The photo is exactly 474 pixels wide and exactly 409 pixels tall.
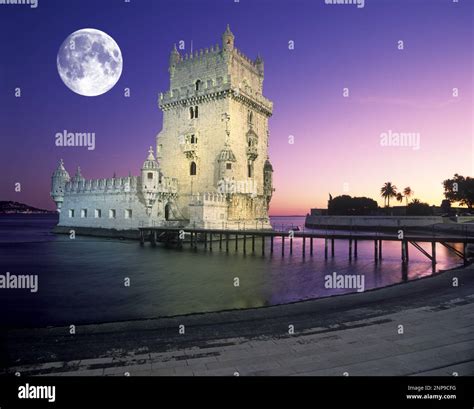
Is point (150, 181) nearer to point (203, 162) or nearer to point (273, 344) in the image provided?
point (203, 162)

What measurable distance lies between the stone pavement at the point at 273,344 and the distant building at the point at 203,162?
29.5 metres

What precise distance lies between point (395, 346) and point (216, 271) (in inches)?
681

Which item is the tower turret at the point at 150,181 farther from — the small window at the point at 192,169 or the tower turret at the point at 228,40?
the tower turret at the point at 228,40

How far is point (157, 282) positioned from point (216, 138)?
26.2 m

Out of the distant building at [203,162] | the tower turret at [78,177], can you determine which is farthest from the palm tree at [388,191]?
the tower turret at [78,177]

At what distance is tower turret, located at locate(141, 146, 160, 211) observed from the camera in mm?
39688

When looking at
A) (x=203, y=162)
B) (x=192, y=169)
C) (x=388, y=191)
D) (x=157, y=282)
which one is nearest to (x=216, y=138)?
(x=203, y=162)

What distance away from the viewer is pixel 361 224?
7488 cm

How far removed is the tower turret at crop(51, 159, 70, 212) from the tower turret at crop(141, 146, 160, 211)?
19.7 meters

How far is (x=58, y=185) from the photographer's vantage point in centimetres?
5138

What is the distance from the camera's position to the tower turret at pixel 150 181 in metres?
39.7

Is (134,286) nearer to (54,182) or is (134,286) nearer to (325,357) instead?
(325,357)
